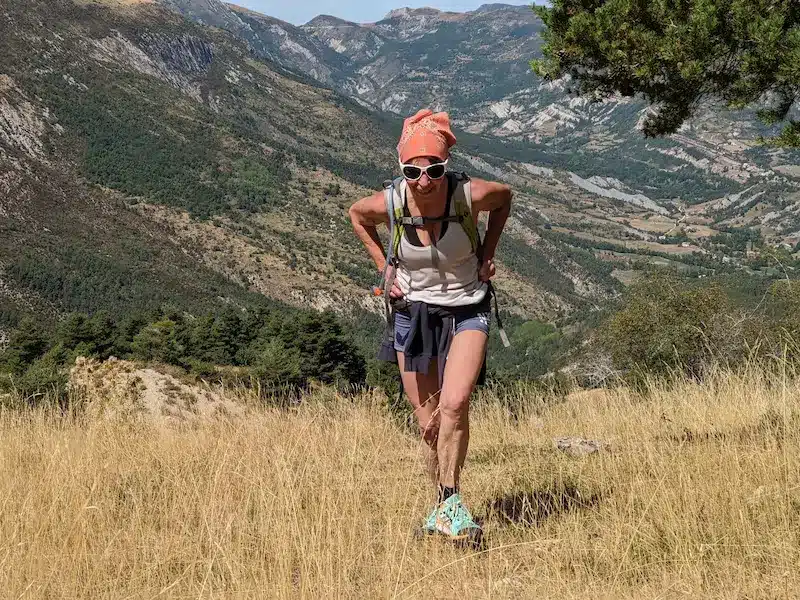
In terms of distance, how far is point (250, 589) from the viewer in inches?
88.3

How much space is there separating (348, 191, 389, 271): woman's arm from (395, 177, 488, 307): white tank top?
0.39 ft

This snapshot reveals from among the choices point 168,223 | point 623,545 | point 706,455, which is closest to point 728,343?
point 706,455

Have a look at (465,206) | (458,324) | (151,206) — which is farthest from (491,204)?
(151,206)

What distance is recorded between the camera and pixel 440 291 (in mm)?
3092

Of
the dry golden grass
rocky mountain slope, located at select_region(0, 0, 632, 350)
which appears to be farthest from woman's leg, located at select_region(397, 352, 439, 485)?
rocky mountain slope, located at select_region(0, 0, 632, 350)

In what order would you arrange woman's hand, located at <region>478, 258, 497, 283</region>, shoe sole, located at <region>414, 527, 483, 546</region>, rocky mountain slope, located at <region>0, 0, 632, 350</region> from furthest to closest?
1. rocky mountain slope, located at <region>0, 0, 632, 350</region>
2. woman's hand, located at <region>478, 258, 497, 283</region>
3. shoe sole, located at <region>414, 527, 483, 546</region>

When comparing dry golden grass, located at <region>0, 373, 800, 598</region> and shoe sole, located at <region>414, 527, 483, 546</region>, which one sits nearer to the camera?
dry golden grass, located at <region>0, 373, 800, 598</region>

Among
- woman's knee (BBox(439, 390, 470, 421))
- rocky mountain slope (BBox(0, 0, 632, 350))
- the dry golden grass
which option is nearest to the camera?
the dry golden grass

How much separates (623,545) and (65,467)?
9.44 feet

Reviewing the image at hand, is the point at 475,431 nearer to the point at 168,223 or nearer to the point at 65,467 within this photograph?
the point at 65,467

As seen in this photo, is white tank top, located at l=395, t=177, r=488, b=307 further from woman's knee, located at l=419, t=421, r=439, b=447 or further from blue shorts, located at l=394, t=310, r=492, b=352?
woman's knee, located at l=419, t=421, r=439, b=447

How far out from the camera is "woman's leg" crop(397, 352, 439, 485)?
3.21 metres

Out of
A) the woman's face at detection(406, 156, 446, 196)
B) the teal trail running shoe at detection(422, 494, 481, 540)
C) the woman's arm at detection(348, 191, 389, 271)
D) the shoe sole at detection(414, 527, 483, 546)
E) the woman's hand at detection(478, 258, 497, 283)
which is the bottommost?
the shoe sole at detection(414, 527, 483, 546)

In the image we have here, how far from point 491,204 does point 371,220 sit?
0.61 metres
